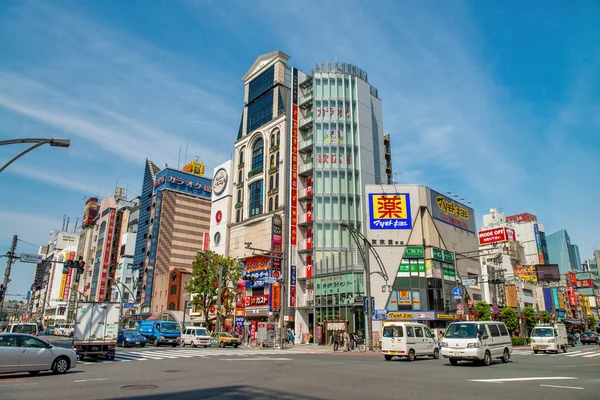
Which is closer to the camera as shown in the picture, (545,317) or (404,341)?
(404,341)

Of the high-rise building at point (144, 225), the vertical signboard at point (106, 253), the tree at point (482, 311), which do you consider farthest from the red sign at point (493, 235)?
the vertical signboard at point (106, 253)

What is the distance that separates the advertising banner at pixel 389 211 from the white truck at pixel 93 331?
30772 mm

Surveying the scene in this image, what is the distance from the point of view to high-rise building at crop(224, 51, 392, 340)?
173ft

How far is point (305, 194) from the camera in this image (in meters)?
56.6

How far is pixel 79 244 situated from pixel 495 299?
463 feet

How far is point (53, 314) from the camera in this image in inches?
5837

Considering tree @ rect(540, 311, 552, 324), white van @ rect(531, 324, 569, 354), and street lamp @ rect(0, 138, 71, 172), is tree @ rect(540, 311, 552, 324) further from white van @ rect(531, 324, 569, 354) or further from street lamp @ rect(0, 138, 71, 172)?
street lamp @ rect(0, 138, 71, 172)

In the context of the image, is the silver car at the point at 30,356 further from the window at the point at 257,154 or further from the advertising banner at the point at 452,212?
the window at the point at 257,154

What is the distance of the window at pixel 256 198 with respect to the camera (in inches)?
2445

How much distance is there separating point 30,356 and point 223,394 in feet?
28.2

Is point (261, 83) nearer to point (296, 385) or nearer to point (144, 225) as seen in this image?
point (144, 225)

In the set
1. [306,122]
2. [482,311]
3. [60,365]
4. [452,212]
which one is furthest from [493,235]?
[60,365]

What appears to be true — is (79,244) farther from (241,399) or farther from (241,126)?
(241,399)

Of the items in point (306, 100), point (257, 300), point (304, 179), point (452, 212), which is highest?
point (306, 100)
